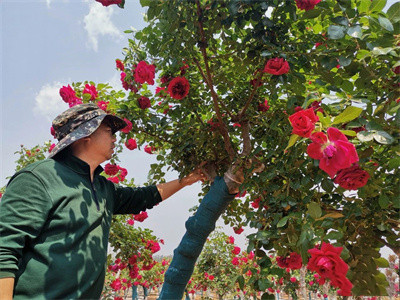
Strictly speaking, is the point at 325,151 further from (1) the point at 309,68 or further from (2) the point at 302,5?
(1) the point at 309,68

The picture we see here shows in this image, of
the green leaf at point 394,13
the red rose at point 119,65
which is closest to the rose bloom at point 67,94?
the red rose at point 119,65

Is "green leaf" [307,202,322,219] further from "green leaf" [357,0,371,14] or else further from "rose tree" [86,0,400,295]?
"green leaf" [357,0,371,14]

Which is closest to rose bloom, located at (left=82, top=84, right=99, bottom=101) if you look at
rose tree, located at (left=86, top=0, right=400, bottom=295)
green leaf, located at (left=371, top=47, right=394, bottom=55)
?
rose tree, located at (left=86, top=0, right=400, bottom=295)

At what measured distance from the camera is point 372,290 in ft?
5.31

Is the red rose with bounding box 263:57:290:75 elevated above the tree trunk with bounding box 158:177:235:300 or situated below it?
above

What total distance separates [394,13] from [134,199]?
1808mm

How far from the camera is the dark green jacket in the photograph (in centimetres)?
121

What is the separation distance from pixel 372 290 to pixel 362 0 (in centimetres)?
151

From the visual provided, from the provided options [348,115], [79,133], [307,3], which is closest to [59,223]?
[79,133]

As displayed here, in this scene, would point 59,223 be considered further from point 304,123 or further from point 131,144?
point 131,144

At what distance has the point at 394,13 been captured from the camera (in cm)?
116

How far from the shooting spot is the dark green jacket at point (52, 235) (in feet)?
3.96

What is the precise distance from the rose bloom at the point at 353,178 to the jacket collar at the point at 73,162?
133 cm

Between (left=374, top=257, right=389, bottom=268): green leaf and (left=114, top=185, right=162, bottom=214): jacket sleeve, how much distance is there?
4.79 ft
